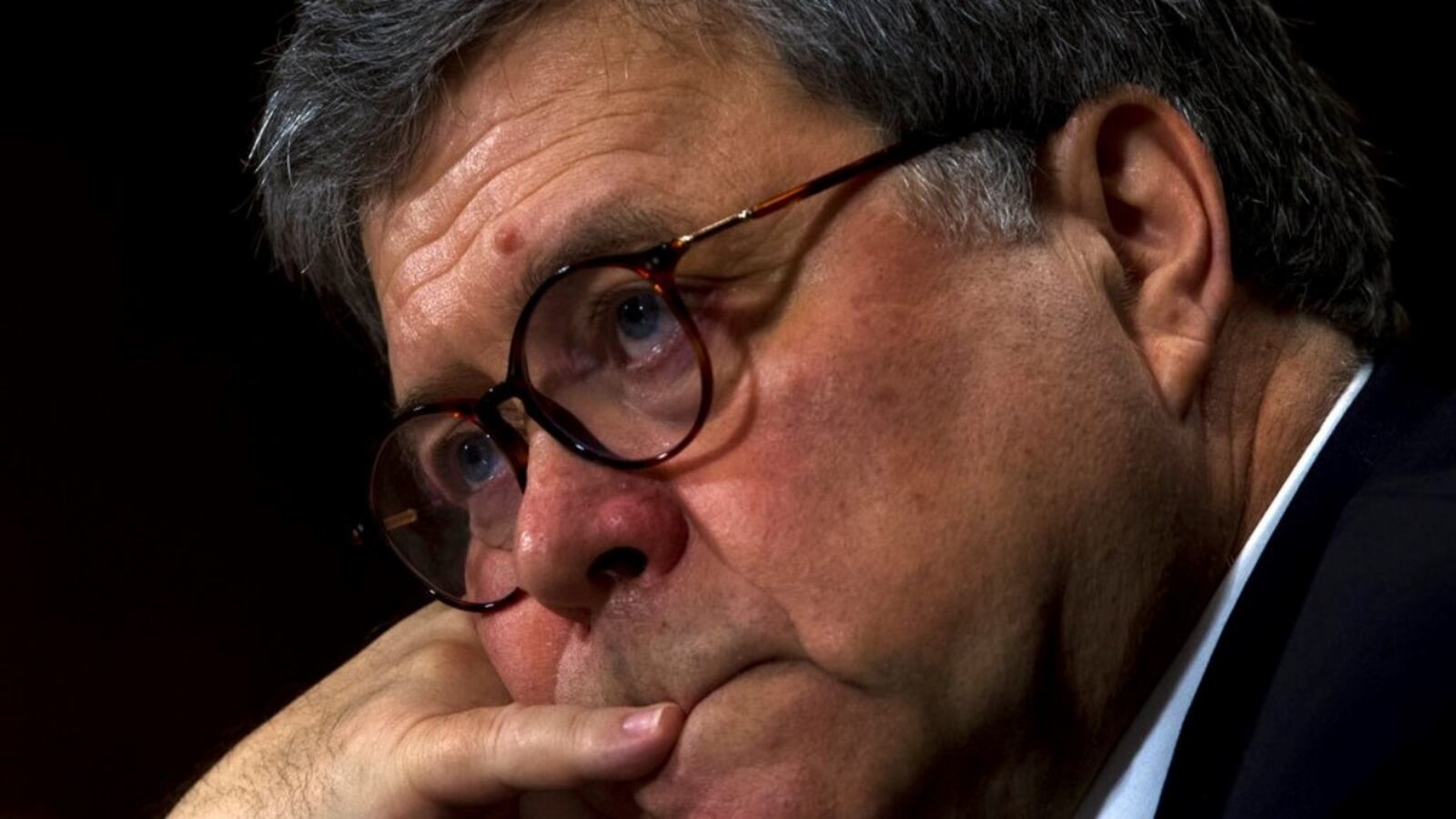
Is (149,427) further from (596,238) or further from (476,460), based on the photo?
(596,238)

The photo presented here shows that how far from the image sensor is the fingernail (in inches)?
66.4

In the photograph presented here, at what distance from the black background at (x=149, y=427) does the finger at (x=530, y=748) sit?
120 cm

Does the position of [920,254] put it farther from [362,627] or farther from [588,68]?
[362,627]

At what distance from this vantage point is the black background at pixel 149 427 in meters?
3.17

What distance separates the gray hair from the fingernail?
55cm

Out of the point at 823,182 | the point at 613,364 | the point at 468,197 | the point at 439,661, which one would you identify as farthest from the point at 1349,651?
the point at 439,661

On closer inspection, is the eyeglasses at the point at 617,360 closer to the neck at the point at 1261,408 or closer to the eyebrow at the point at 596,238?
the eyebrow at the point at 596,238

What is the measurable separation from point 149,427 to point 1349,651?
240 cm

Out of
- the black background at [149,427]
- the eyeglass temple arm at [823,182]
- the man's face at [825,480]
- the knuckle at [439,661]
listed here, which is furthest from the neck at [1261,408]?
the black background at [149,427]

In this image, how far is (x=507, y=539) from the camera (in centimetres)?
205

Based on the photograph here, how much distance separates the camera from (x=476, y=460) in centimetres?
211

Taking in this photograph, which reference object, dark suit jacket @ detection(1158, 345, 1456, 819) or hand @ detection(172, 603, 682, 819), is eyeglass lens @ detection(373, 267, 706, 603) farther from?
dark suit jacket @ detection(1158, 345, 1456, 819)

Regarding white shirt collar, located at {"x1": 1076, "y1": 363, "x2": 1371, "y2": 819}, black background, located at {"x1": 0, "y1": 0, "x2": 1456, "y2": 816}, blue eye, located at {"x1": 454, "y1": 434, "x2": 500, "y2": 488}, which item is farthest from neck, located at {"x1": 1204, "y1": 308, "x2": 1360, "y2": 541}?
black background, located at {"x1": 0, "y1": 0, "x2": 1456, "y2": 816}

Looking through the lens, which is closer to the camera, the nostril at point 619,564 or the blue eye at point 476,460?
the nostril at point 619,564
